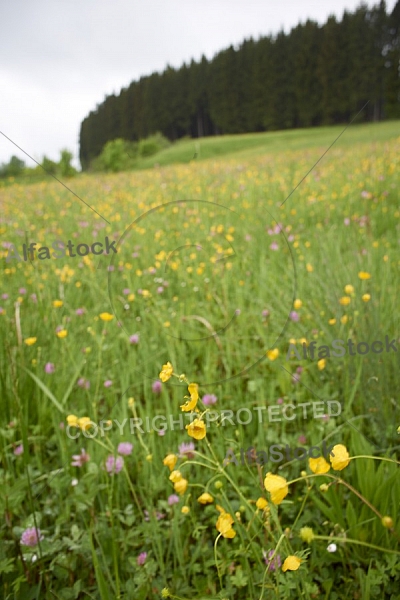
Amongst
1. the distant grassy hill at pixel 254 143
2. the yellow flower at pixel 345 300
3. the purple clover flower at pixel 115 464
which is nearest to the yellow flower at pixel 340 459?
the purple clover flower at pixel 115 464

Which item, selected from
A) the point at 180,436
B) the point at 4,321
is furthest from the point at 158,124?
the point at 180,436

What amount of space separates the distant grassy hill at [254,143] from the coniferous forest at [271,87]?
42mm

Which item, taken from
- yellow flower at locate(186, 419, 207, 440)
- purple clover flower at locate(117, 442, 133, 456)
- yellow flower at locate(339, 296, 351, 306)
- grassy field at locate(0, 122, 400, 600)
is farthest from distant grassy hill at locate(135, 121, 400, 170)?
yellow flower at locate(186, 419, 207, 440)

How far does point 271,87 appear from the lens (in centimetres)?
164

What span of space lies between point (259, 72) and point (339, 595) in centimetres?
166

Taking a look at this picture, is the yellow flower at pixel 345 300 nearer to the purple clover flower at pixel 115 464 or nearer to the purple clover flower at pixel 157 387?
the purple clover flower at pixel 157 387

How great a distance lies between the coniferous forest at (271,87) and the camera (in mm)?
1481

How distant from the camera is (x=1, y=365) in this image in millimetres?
1396

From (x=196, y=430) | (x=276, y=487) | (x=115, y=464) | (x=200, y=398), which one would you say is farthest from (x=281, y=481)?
(x=115, y=464)

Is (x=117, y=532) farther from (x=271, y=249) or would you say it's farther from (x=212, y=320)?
(x=271, y=249)

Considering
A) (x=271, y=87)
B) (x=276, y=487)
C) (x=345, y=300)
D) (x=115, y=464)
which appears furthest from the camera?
(x=271, y=87)

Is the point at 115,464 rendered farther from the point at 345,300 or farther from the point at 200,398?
the point at 345,300

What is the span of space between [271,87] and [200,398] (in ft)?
4.30

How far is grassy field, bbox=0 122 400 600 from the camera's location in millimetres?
891
